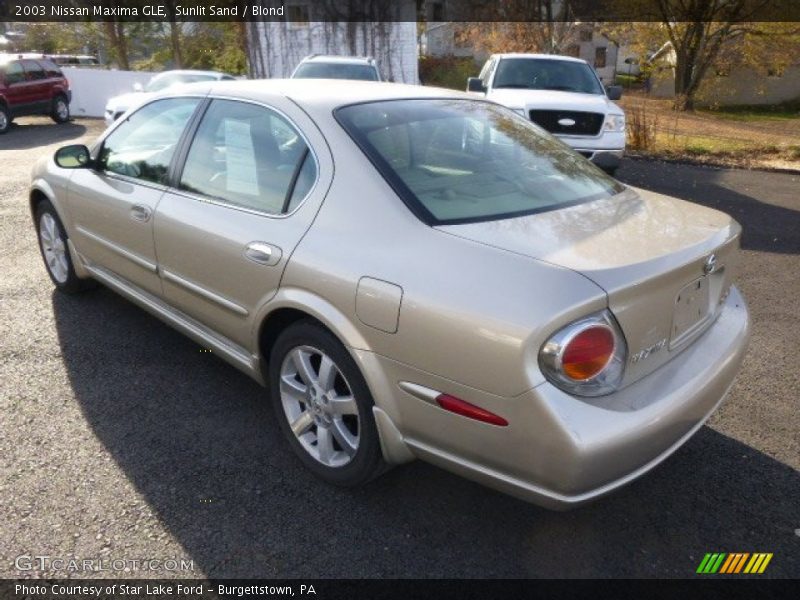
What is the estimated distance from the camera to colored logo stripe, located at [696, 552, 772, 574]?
235 cm

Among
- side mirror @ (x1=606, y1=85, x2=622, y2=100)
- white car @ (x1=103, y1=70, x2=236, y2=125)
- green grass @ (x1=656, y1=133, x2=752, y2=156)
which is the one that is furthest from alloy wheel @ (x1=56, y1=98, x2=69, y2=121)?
green grass @ (x1=656, y1=133, x2=752, y2=156)

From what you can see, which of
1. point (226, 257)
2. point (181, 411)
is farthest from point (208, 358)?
point (226, 257)

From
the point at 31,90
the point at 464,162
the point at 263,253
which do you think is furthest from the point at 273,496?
the point at 31,90

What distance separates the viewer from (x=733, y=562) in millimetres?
2375

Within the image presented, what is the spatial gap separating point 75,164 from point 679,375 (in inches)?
140

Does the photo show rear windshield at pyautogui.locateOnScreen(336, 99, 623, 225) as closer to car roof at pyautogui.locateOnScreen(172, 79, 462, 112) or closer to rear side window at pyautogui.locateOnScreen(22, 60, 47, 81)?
car roof at pyautogui.locateOnScreen(172, 79, 462, 112)

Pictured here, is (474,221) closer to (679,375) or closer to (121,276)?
(679,375)

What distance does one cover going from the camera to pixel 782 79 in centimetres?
2995

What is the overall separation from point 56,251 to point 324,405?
10.1ft

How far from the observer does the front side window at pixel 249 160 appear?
110 inches

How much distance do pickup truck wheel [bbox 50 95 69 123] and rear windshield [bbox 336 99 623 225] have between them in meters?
18.1

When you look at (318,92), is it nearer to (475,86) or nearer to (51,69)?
(475,86)

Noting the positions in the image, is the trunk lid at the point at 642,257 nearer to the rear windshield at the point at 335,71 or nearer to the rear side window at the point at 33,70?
the rear windshield at the point at 335,71

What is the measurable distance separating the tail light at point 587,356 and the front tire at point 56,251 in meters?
3.76
